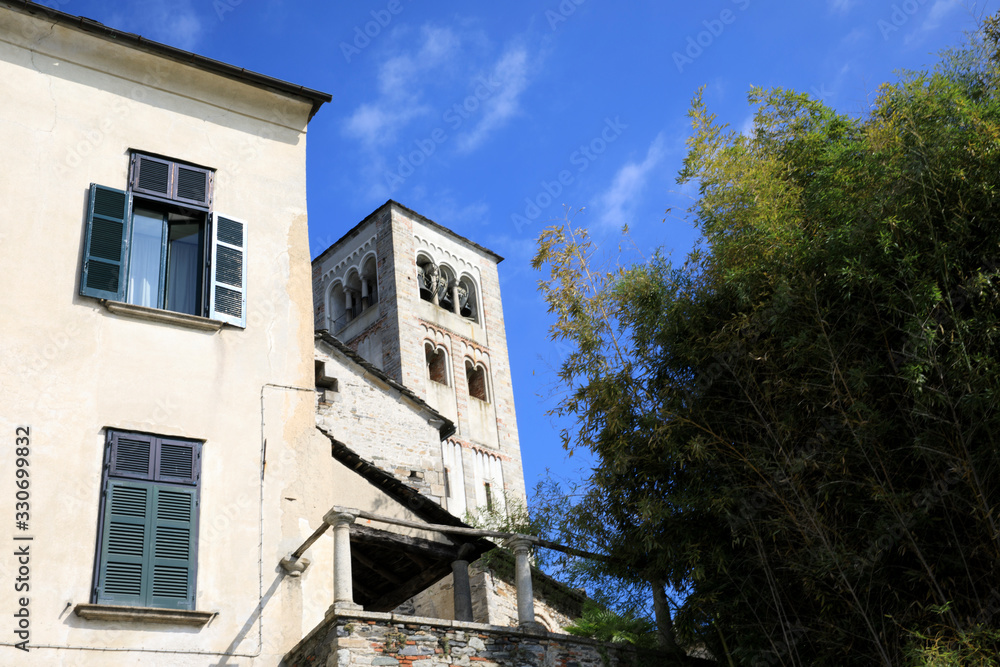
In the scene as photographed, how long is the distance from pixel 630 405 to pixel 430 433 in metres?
12.8

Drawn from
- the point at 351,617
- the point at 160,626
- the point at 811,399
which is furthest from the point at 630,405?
the point at 160,626

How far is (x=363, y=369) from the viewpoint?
68.9ft

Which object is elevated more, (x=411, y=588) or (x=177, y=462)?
(x=177, y=462)

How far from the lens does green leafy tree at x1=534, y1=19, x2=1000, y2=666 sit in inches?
293

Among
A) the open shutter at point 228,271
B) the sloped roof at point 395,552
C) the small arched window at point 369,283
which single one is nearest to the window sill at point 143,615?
the sloped roof at point 395,552

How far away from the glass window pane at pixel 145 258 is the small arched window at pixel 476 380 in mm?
25141

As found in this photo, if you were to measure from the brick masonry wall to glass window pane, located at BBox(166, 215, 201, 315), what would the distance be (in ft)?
11.4

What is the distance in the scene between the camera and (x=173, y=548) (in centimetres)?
777

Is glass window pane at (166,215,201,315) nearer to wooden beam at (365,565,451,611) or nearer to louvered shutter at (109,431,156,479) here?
louvered shutter at (109,431,156,479)

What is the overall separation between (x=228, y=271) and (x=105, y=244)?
3.88ft

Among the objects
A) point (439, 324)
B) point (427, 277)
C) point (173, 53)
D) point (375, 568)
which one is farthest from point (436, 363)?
point (173, 53)

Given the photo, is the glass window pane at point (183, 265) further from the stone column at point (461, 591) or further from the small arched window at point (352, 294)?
the small arched window at point (352, 294)

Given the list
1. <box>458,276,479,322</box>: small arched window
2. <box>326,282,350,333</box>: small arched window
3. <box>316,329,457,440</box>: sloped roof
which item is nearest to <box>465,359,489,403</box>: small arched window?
<box>458,276,479,322</box>: small arched window

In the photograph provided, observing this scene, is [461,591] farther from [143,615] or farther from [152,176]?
[152,176]
